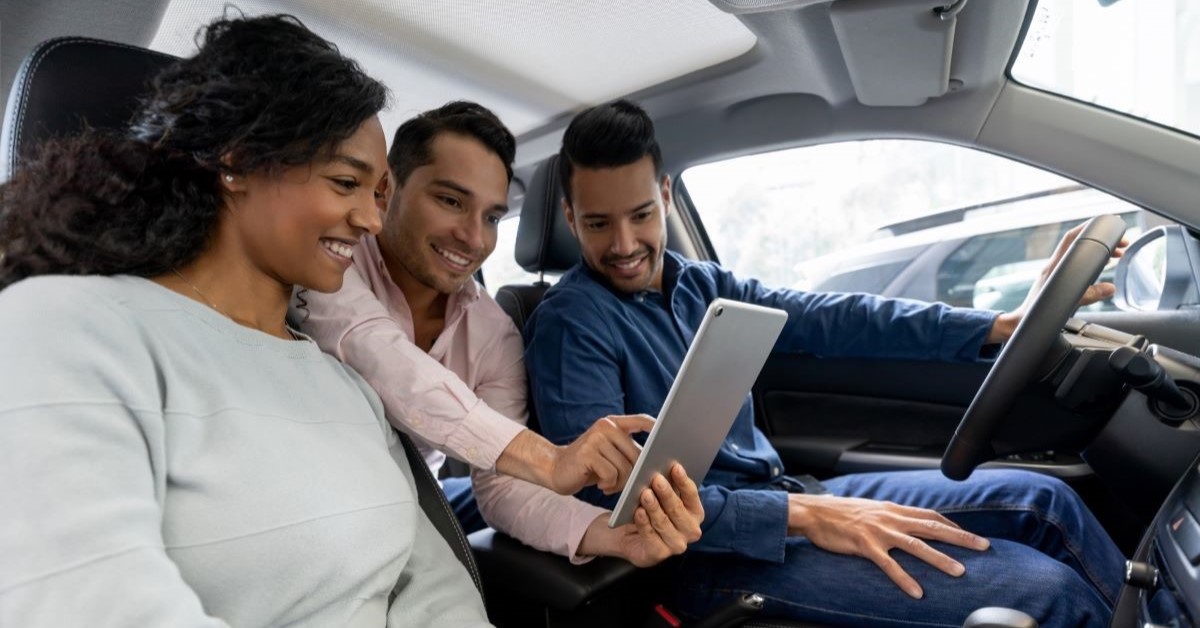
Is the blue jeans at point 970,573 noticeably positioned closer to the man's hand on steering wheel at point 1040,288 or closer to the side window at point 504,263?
the man's hand on steering wheel at point 1040,288

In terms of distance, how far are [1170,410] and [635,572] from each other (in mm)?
833

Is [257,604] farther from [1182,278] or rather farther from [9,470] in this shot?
[1182,278]

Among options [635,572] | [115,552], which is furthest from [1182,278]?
[115,552]

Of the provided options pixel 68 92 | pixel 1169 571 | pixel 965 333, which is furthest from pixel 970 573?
pixel 68 92

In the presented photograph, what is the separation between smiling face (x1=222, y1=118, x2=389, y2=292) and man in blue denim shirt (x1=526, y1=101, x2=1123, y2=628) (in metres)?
0.55

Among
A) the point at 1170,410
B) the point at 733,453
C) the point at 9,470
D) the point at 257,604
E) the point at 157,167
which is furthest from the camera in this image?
the point at 733,453

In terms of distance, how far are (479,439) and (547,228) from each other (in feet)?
3.07

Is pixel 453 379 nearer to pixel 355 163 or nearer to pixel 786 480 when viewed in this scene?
pixel 355 163

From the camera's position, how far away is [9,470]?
76 cm

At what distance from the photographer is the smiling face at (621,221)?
1.80 meters

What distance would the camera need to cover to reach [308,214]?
1112 millimetres

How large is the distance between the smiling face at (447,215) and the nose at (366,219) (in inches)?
16.6

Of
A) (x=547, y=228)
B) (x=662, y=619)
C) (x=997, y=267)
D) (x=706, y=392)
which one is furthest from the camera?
(x=997, y=267)

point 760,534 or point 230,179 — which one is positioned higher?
point 230,179
